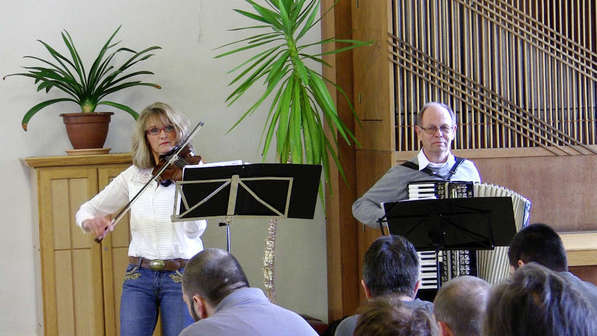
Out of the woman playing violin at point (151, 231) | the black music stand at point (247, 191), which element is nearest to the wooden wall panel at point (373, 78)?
the black music stand at point (247, 191)

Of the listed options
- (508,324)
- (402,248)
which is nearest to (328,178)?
(402,248)

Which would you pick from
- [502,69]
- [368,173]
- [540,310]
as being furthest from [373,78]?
[540,310]

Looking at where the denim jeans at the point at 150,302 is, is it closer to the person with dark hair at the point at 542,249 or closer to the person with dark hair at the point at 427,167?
the person with dark hair at the point at 427,167

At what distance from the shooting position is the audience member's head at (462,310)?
2.14 m

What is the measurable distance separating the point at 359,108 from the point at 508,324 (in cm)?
416

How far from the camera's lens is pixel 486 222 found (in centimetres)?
378

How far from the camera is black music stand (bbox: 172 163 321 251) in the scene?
3742mm

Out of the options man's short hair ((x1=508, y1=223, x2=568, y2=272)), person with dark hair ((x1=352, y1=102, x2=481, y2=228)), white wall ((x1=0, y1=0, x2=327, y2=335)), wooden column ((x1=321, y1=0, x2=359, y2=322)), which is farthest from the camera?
wooden column ((x1=321, y1=0, x2=359, y2=322))

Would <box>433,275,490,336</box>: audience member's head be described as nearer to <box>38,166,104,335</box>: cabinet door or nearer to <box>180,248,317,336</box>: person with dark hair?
<box>180,248,317,336</box>: person with dark hair

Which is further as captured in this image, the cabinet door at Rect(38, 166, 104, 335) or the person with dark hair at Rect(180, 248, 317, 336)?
the cabinet door at Rect(38, 166, 104, 335)

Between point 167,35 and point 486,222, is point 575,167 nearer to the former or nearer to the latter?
point 486,222

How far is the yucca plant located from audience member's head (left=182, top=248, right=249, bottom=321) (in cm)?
287

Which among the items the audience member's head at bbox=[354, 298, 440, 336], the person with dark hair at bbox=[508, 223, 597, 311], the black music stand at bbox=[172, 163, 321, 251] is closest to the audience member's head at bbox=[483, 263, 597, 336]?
the audience member's head at bbox=[354, 298, 440, 336]

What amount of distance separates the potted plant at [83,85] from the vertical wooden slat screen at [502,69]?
180cm
